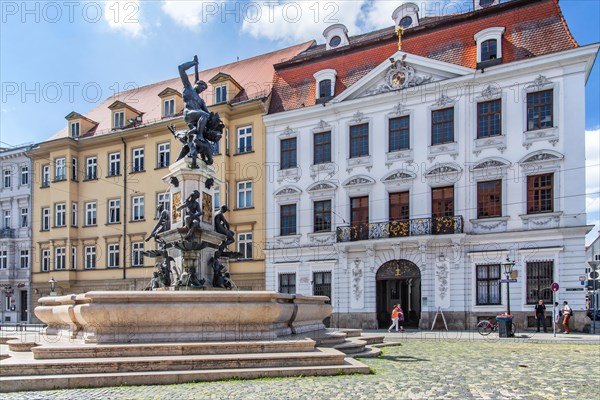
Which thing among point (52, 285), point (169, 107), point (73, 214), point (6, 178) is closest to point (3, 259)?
point (6, 178)

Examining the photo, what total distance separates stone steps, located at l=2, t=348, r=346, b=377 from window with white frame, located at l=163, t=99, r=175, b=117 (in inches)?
1100

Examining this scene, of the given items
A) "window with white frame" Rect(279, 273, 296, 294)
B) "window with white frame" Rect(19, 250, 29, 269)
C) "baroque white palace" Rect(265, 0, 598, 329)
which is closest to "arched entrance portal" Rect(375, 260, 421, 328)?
"baroque white palace" Rect(265, 0, 598, 329)

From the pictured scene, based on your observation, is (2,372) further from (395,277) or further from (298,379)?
(395,277)

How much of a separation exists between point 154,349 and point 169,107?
92.9 ft

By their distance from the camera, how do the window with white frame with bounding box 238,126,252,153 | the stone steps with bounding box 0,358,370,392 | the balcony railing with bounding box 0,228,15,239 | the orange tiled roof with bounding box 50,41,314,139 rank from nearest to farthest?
the stone steps with bounding box 0,358,370,392 → the window with white frame with bounding box 238,126,252,153 → the orange tiled roof with bounding box 50,41,314,139 → the balcony railing with bounding box 0,228,15,239

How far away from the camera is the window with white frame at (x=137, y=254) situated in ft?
112

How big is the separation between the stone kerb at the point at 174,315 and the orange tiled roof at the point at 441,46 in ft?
66.8

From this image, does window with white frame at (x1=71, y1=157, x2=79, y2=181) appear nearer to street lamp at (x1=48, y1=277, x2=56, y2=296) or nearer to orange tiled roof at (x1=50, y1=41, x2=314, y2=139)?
orange tiled roof at (x1=50, y1=41, x2=314, y2=139)

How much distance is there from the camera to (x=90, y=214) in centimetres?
3666

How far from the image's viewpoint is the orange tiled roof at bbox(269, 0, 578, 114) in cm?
2488

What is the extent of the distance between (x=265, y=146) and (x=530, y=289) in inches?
625

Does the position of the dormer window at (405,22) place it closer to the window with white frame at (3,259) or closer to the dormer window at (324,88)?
the dormer window at (324,88)

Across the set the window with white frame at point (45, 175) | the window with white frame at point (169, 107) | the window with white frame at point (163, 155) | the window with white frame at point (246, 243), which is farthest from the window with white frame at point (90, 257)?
the window with white frame at point (246, 243)

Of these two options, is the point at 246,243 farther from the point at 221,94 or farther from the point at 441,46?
the point at 441,46
